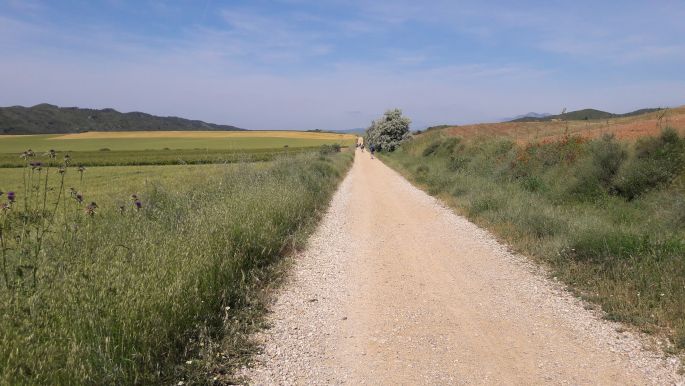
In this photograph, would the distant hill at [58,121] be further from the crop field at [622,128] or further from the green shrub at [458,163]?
the crop field at [622,128]

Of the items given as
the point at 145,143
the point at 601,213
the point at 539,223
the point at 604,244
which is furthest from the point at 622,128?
the point at 145,143

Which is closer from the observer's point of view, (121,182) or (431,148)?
(121,182)

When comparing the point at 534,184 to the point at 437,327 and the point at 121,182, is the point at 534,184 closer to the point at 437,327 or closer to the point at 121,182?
the point at 437,327

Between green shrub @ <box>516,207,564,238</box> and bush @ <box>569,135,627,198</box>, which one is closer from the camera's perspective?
green shrub @ <box>516,207,564,238</box>

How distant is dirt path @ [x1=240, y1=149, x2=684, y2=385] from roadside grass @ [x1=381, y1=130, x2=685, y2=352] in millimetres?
452

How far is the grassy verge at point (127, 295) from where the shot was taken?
3146 mm

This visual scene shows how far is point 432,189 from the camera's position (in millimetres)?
18141

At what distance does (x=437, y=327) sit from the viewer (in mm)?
4895

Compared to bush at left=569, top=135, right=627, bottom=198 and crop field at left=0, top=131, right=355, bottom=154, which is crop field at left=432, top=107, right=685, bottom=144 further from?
crop field at left=0, top=131, right=355, bottom=154

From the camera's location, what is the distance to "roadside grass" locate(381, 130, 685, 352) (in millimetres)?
5406

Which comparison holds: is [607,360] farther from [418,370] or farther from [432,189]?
[432,189]

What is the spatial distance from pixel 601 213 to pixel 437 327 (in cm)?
746

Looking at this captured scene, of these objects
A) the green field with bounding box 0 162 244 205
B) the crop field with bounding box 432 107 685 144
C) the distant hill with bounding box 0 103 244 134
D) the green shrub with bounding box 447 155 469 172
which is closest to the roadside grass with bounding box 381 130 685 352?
the crop field with bounding box 432 107 685 144

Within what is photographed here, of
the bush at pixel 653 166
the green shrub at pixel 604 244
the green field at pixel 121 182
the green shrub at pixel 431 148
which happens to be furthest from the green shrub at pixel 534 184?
the green shrub at pixel 431 148
